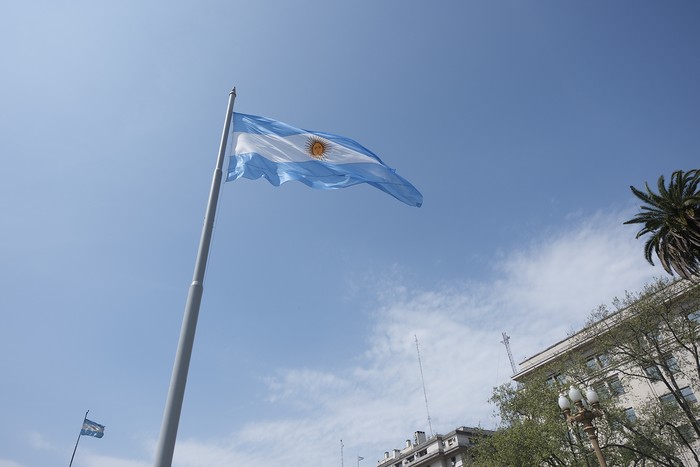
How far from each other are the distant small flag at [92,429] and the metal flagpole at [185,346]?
46.7 meters

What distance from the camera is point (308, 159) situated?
38.5ft

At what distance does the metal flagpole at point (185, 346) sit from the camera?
6.31 metres

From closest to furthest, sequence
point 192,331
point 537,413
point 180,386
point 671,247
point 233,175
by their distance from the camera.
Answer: point 180,386 → point 192,331 → point 233,175 → point 671,247 → point 537,413

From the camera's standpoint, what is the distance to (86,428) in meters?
45.6

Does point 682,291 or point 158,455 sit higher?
point 682,291

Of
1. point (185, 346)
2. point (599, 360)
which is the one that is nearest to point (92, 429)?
point (599, 360)

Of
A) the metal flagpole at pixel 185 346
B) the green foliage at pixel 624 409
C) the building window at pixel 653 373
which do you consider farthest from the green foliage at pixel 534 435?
the metal flagpole at pixel 185 346

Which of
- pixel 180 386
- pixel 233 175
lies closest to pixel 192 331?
pixel 180 386

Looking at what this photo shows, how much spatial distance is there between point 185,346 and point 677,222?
29.5 meters

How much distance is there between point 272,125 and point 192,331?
607 cm

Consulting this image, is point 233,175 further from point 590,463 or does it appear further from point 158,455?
point 590,463

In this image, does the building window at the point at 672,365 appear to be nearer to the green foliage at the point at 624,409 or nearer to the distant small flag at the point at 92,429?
the green foliage at the point at 624,409

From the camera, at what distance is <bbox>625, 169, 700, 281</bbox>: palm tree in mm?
27031

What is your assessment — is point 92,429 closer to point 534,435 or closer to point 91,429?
point 91,429
